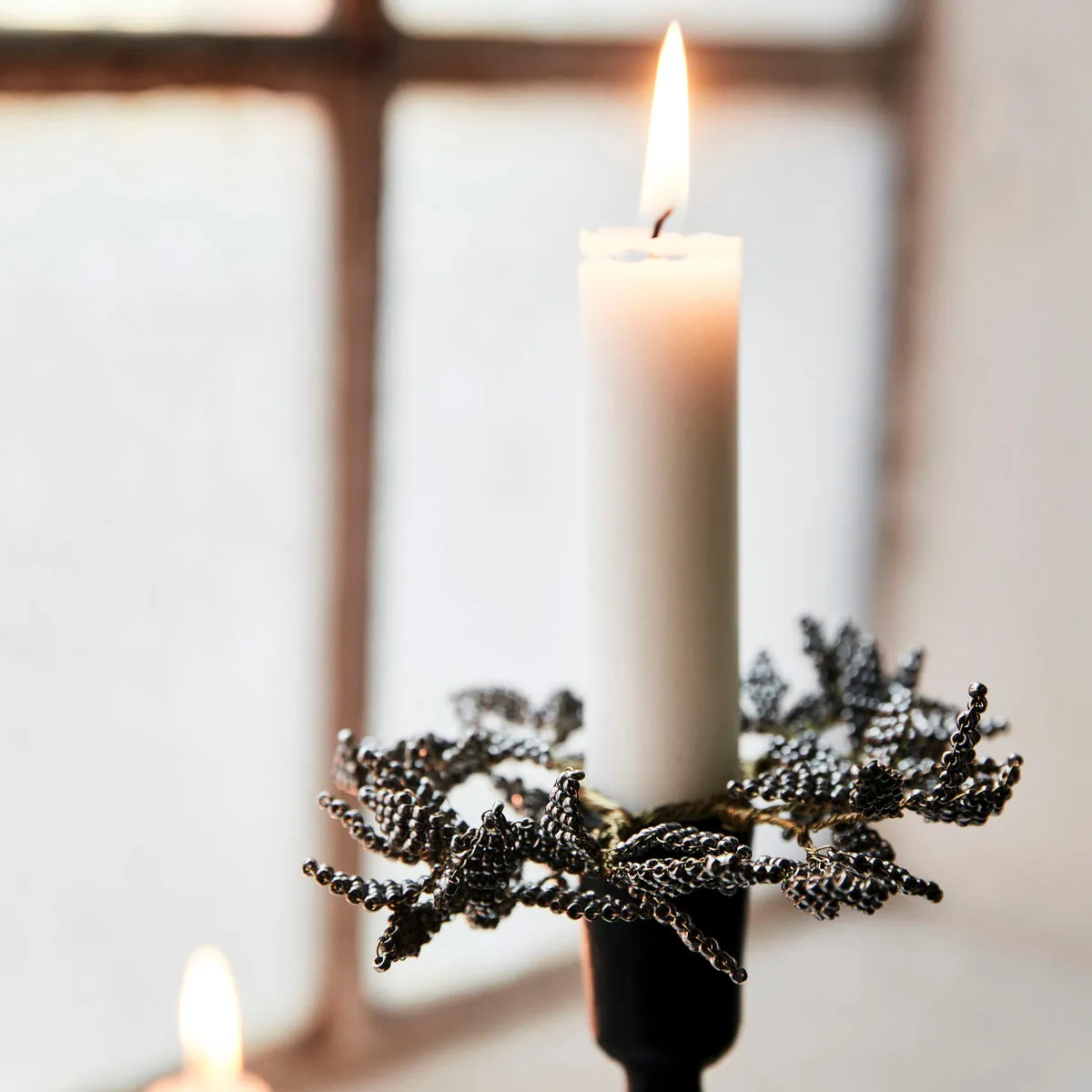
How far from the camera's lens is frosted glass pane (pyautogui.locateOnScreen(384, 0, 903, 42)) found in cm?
77

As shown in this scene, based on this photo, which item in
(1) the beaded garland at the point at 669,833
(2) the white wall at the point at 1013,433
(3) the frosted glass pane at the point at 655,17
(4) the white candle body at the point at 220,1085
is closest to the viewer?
(1) the beaded garland at the point at 669,833

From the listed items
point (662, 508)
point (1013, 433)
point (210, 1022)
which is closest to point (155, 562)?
point (210, 1022)

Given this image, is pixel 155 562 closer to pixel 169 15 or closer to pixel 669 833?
pixel 169 15

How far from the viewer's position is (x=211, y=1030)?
0.58 metres

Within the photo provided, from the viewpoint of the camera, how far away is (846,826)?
0.41 m

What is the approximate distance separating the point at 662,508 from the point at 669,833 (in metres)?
0.10

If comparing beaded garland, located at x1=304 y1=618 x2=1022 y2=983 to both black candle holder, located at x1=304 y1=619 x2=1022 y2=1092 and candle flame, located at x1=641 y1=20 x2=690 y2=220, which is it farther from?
candle flame, located at x1=641 y1=20 x2=690 y2=220

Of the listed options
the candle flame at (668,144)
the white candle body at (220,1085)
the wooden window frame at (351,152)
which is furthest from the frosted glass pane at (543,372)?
the candle flame at (668,144)

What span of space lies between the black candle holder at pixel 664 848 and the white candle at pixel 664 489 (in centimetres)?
2

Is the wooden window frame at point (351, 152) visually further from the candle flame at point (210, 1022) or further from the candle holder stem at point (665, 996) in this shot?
the candle holder stem at point (665, 996)

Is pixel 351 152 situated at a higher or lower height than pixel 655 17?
lower

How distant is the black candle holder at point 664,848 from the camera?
14.7 inches

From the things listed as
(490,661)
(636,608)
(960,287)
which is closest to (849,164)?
(960,287)

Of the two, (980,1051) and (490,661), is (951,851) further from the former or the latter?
(490,661)
